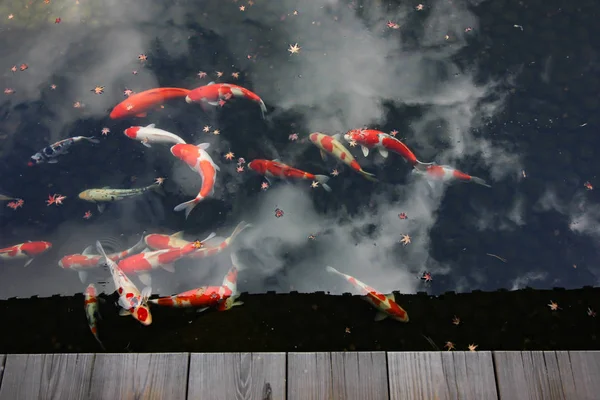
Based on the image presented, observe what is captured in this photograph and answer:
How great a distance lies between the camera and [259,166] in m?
3.13

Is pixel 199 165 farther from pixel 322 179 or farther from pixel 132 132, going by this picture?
pixel 322 179

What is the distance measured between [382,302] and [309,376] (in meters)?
0.71

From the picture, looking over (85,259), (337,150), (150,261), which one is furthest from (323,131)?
(85,259)

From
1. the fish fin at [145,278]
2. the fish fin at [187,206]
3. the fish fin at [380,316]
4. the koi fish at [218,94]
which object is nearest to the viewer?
the fish fin at [380,316]

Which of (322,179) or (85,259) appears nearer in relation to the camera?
(85,259)

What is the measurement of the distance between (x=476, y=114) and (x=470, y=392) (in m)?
2.04

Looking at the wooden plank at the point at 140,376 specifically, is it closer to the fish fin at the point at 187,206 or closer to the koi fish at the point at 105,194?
the fish fin at the point at 187,206

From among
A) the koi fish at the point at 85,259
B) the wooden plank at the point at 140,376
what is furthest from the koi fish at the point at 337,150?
the wooden plank at the point at 140,376

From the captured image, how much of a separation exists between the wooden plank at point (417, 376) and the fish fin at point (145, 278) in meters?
1.57

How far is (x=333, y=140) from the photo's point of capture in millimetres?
3180

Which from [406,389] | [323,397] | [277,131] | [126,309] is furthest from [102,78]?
[406,389]

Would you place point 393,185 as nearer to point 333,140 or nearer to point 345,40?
point 333,140

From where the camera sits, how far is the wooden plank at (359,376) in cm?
219

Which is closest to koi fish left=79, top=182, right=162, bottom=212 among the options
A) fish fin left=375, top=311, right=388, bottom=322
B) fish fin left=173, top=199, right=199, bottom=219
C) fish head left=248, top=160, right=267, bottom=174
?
fish fin left=173, top=199, right=199, bottom=219
